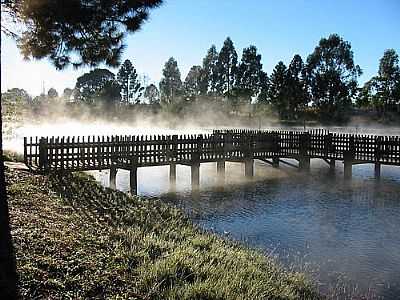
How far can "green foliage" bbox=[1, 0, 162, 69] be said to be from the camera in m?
8.14

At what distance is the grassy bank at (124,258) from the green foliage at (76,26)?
361 centimetres

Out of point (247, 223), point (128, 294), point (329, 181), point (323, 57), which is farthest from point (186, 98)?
point (128, 294)

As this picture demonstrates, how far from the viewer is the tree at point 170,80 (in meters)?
78.9

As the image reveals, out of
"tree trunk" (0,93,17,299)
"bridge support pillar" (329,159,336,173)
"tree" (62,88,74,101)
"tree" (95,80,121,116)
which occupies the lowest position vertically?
"bridge support pillar" (329,159,336,173)

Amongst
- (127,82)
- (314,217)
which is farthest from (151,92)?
(314,217)

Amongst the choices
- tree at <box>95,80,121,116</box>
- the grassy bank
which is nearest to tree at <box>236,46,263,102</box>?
tree at <box>95,80,121,116</box>

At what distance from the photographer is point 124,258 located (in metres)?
7.10

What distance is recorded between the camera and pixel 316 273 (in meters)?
10.0

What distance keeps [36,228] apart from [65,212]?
7.24ft

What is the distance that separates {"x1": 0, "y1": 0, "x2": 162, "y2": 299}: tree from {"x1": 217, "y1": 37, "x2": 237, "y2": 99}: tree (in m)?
61.0

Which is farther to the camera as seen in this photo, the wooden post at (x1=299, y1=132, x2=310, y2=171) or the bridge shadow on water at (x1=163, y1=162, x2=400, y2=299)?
the wooden post at (x1=299, y1=132, x2=310, y2=171)

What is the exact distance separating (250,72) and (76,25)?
6202 centimetres

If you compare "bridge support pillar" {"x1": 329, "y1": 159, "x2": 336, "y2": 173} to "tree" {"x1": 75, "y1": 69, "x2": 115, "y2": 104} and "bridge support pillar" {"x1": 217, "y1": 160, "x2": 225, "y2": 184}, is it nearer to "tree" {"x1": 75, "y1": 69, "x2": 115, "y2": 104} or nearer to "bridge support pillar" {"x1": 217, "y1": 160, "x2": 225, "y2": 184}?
"bridge support pillar" {"x1": 217, "y1": 160, "x2": 225, "y2": 184}

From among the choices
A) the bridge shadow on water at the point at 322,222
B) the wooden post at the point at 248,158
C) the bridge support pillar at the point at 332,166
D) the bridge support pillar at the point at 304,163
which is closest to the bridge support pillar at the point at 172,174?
the bridge shadow on water at the point at 322,222
